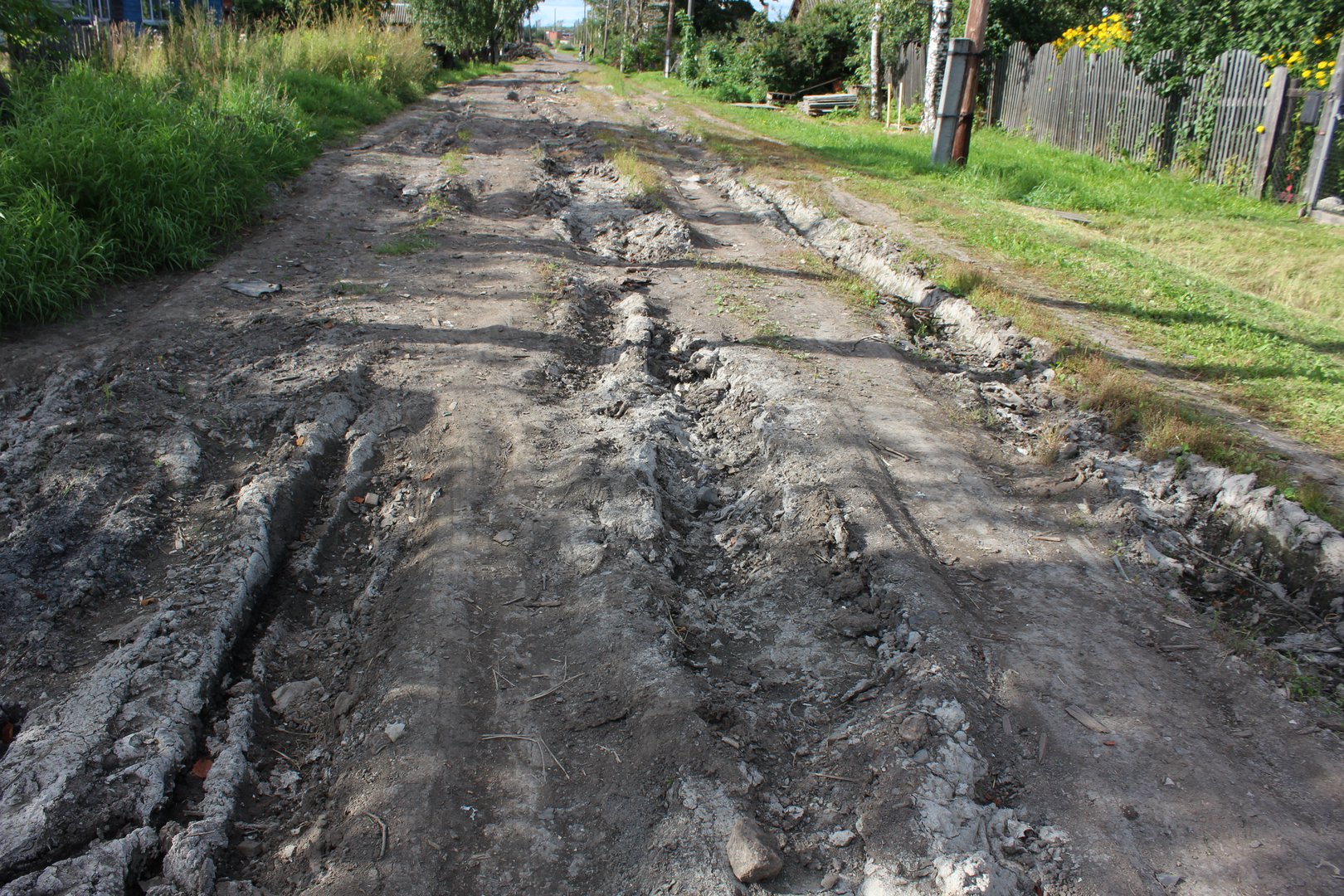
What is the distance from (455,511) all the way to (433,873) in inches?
71.5

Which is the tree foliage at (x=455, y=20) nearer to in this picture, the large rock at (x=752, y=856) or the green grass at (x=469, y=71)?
the green grass at (x=469, y=71)

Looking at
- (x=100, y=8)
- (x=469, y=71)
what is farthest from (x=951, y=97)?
(x=469, y=71)

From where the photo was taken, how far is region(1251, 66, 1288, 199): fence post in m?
→ 10.5

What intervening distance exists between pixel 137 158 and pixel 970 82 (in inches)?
408

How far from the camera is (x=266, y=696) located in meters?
3.14

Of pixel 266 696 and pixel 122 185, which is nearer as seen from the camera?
pixel 266 696

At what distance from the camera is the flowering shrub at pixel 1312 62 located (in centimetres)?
1044

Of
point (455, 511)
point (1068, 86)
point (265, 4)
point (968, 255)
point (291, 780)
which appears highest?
point (265, 4)

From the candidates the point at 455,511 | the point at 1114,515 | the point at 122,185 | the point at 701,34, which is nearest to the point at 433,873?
the point at 455,511

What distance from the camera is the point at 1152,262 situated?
831 centimetres

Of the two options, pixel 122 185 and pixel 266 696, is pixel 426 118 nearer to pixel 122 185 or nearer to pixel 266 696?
pixel 122 185

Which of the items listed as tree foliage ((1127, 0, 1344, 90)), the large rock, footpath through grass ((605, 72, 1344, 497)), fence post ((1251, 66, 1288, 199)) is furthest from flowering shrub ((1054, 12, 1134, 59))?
the large rock

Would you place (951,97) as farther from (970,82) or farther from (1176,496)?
(1176,496)

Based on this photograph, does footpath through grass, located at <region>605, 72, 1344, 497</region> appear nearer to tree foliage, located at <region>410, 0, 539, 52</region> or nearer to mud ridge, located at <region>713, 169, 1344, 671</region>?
mud ridge, located at <region>713, 169, 1344, 671</region>
